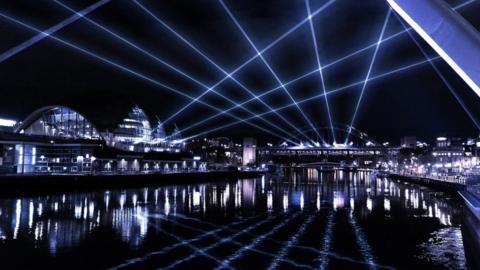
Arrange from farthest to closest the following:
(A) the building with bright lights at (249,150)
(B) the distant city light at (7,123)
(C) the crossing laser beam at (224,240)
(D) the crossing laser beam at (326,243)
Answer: (A) the building with bright lights at (249,150) → (B) the distant city light at (7,123) → (D) the crossing laser beam at (326,243) → (C) the crossing laser beam at (224,240)

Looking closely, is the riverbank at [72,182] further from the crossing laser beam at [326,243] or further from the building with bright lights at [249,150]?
the building with bright lights at [249,150]

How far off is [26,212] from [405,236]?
20455mm

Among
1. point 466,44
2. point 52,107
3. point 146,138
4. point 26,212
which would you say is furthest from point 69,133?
point 466,44

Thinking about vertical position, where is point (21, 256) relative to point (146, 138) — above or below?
below

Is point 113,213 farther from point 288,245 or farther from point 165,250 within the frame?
point 288,245

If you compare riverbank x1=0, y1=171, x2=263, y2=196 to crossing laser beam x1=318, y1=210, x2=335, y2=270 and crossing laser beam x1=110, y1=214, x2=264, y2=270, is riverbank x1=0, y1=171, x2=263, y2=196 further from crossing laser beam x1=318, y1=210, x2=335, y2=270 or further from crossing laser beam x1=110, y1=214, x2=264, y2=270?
crossing laser beam x1=318, y1=210, x2=335, y2=270

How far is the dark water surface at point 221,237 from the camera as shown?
15398mm

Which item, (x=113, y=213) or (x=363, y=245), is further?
(x=113, y=213)

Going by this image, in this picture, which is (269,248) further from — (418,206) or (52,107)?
(52,107)

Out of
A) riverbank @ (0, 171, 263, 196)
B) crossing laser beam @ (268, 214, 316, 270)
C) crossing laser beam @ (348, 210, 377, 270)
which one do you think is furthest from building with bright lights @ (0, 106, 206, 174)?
crossing laser beam @ (348, 210, 377, 270)

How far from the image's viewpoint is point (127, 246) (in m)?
17.8

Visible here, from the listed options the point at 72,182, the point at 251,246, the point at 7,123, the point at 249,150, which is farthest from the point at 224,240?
the point at 249,150

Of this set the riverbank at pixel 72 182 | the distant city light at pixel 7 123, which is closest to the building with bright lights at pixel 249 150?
the riverbank at pixel 72 182

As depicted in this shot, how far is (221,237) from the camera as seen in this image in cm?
2036
